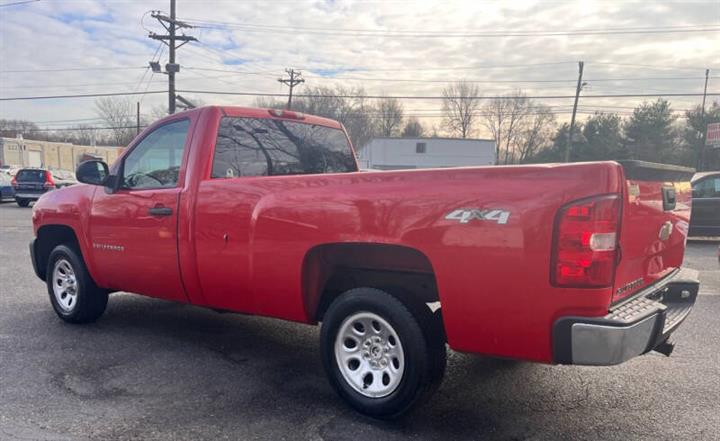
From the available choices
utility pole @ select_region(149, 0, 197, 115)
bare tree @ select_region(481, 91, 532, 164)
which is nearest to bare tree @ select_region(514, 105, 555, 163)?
bare tree @ select_region(481, 91, 532, 164)

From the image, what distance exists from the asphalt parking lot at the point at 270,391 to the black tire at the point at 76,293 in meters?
0.15

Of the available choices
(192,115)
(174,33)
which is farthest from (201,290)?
(174,33)

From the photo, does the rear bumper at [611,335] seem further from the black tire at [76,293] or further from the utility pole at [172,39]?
the utility pole at [172,39]

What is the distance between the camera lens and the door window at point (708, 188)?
12.2m

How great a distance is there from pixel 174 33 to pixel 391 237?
28793 mm

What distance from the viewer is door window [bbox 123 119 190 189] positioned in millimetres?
4379

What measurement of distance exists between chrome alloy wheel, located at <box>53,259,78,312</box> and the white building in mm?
47638

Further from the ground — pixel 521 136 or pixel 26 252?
pixel 521 136

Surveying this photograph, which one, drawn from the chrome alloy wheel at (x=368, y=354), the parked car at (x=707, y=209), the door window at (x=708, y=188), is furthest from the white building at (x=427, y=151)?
the chrome alloy wheel at (x=368, y=354)

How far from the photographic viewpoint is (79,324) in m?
5.34

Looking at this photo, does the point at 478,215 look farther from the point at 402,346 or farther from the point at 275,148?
the point at 275,148

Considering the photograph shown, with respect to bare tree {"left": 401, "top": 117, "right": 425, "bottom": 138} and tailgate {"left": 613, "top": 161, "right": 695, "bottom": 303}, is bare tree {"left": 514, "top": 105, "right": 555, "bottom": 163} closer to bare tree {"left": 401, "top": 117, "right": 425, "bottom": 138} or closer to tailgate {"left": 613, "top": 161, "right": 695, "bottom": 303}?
bare tree {"left": 401, "top": 117, "right": 425, "bottom": 138}

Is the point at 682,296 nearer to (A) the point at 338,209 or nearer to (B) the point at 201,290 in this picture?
(A) the point at 338,209

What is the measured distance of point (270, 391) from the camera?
3764mm
